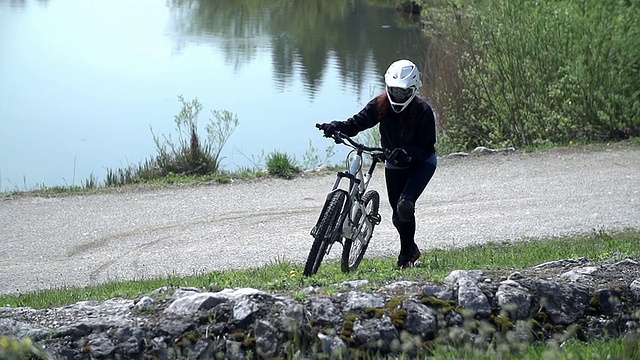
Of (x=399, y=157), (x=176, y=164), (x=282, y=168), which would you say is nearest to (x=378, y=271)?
(x=399, y=157)

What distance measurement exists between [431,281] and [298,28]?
32375 mm

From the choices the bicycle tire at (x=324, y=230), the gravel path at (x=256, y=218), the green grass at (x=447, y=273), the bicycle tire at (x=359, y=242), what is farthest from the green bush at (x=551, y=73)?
the bicycle tire at (x=324, y=230)

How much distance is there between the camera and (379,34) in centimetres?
3694

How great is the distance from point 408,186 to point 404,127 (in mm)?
489

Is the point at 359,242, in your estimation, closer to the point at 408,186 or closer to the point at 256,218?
the point at 408,186

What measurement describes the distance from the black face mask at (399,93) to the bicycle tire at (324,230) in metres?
0.86

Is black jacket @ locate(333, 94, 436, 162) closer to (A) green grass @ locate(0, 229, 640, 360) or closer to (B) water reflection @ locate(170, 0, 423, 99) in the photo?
(A) green grass @ locate(0, 229, 640, 360)

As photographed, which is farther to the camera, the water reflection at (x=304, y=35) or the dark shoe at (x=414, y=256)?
the water reflection at (x=304, y=35)

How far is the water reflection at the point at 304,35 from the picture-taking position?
30922 millimetres

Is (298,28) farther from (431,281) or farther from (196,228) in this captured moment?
(431,281)

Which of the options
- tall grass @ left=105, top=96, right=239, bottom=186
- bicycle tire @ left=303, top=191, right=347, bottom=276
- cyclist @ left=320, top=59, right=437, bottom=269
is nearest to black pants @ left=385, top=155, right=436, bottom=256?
cyclist @ left=320, top=59, right=437, bottom=269

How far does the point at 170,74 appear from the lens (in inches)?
1182

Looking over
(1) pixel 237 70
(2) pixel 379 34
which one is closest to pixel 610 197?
(1) pixel 237 70

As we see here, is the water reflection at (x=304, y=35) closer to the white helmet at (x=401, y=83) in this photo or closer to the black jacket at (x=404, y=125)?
the black jacket at (x=404, y=125)
